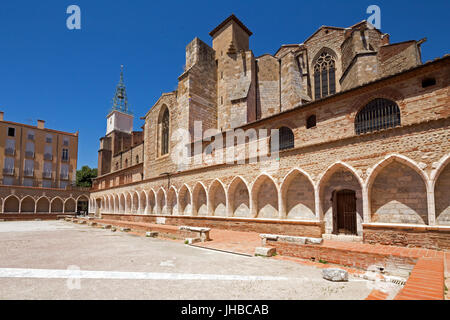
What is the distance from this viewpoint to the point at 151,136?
2448 centimetres

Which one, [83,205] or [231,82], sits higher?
[231,82]

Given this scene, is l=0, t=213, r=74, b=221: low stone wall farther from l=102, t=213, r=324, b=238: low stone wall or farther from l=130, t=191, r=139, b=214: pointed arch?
l=102, t=213, r=324, b=238: low stone wall

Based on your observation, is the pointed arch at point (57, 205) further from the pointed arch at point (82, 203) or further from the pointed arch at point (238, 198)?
the pointed arch at point (238, 198)

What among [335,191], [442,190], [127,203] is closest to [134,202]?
[127,203]

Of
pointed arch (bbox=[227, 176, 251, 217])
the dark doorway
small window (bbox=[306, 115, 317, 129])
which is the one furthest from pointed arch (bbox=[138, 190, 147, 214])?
the dark doorway

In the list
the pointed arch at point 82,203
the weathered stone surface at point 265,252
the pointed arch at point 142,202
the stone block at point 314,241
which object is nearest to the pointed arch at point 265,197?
the stone block at point 314,241

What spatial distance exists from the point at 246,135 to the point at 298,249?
900 centimetres

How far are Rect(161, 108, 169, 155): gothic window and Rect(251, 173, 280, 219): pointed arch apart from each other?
1271 centimetres

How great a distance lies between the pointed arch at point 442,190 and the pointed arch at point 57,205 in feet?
140

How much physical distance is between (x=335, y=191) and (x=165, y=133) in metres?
17.5

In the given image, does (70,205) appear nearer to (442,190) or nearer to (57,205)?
(57,205)

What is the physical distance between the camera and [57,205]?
120ft
